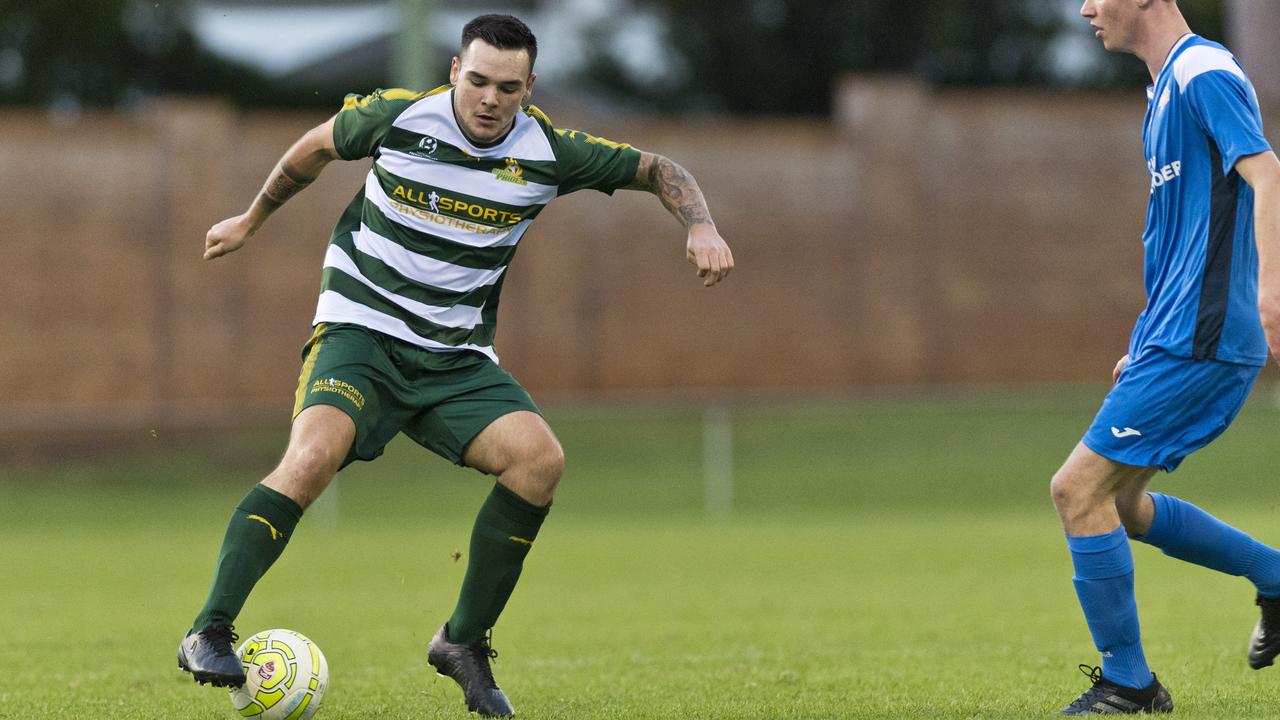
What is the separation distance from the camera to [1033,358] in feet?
91.8

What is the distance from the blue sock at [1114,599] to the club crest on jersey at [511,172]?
2135 millimetres

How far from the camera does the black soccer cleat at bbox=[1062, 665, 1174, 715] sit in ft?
16.4

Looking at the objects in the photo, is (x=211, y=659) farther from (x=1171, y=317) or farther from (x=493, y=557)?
(x=1171, y=317)

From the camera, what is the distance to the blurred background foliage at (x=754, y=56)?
36.7 metres

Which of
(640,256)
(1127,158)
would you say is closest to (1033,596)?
(640,256)

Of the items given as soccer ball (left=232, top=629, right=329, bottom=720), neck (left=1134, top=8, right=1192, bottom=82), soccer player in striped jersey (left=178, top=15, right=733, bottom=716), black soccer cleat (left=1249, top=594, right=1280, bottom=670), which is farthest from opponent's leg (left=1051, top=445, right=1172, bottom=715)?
soccer ball (left=232, top=629, right=329, bottom=720)

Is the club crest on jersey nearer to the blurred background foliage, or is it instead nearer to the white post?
the white post

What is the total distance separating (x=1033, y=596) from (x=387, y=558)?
5.58 metres

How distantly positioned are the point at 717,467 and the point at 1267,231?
16118 millimetres

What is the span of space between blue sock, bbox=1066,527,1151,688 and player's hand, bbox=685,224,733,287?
1352mm

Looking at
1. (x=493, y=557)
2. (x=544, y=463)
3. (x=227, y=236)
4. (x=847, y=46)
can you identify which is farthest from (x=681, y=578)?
(x=847, y=46)

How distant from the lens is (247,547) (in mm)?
4914

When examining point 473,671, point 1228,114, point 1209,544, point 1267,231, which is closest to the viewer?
point 1267,231

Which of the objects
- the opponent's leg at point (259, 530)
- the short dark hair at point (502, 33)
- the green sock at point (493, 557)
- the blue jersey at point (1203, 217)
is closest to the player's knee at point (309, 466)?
the opponent's leg at point (259, 530)
